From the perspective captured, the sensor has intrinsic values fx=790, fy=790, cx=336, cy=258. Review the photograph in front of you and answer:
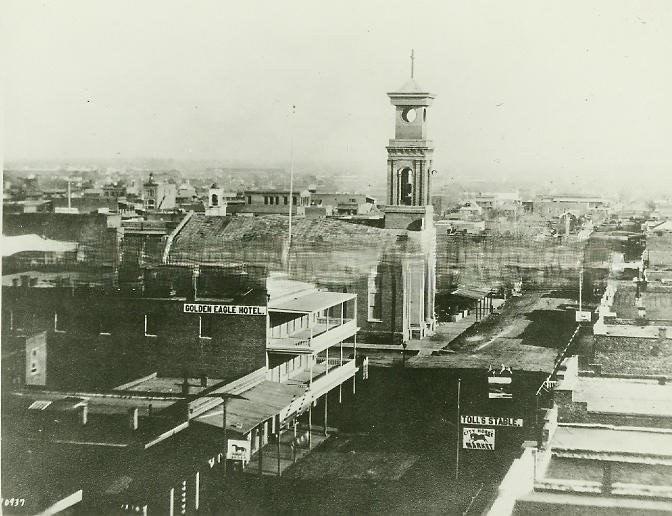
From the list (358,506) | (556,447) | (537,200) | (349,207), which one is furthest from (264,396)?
(349,207)

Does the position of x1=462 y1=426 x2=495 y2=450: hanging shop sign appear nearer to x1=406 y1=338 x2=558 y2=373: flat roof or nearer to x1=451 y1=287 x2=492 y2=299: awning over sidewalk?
x1=406 y1=338 x2=558 y2=373: flat roof

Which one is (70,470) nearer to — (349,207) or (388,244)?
(388,244)

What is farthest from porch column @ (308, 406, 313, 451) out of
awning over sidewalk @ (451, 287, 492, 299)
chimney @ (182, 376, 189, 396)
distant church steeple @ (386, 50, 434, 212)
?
distant church steeple @ (386, 50, 434, 212)

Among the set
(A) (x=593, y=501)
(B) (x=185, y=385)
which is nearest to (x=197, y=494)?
(B) (x=185, y=385)

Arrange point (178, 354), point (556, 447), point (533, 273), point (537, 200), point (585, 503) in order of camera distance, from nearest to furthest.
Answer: point (585, 503), point (556, 447), point (537, 200), point (533, 273), point (178, 354)

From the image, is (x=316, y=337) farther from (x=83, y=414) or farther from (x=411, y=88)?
(x=411, y=88)
